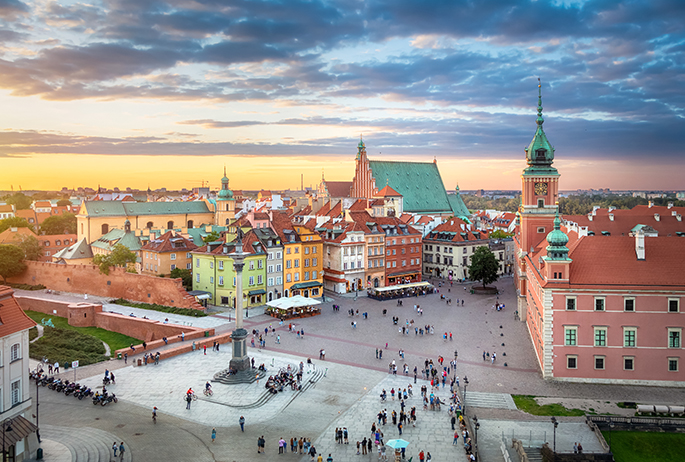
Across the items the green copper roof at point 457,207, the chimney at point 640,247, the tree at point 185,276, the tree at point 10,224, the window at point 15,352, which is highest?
the green copper roof at point 457,207

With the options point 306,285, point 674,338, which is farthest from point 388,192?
point 674,338

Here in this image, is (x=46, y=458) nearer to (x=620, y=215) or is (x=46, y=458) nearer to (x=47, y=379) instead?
(x=47, y=379)

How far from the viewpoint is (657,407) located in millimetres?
31688

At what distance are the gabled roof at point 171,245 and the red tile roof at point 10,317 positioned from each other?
41610mm

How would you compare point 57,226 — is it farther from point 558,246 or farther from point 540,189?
point 558,246

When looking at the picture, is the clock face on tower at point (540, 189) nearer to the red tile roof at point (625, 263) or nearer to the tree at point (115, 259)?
the red tile roof at point (625, 263)

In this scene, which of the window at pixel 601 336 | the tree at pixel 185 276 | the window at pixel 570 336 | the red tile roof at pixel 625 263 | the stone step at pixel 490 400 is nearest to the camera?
the stone step at pixel 490 400

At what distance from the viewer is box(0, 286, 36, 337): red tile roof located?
25984 mm

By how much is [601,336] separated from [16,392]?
35786 millimetres

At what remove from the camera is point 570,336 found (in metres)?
→ 37.3

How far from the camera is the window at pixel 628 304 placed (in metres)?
36.6

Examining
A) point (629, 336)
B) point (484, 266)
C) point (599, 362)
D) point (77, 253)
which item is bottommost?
point (599, 362)


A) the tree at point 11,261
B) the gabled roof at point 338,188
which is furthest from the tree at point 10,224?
the gabled roof at point 338,188

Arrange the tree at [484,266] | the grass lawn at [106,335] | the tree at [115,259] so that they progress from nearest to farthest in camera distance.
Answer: the grass lawn at [106,335], the tree at [115,259], the tree at [484,266]
